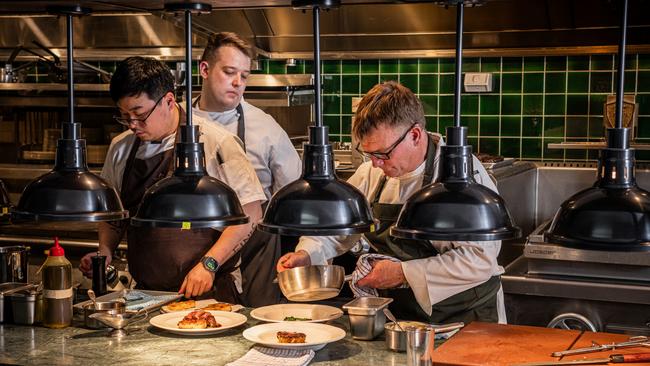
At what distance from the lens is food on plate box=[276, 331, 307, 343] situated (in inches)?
125

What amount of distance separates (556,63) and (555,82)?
0.42 ft

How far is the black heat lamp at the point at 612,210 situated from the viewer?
81.2 inches

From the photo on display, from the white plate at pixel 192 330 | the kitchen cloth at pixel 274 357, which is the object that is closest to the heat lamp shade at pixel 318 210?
the kitchen cloth at pixel 274 357

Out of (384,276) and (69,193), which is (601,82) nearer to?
(384,276)

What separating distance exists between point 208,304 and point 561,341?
1.42 metres

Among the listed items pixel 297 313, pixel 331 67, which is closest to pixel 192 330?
pixel 297 313

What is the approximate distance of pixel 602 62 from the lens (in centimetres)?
612

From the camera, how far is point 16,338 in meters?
3.42

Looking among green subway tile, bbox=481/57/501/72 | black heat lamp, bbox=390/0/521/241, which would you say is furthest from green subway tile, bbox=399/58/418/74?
black heat lamp, bbox=390/0/521/241

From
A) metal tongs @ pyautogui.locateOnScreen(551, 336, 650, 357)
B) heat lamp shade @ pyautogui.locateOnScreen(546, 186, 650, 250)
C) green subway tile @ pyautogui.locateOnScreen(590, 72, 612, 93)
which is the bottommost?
metal tongs @ pyautogui.locateOnScreen(551, 336, 650, 357)

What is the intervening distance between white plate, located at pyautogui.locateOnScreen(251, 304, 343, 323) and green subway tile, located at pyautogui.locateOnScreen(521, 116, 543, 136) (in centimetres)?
316

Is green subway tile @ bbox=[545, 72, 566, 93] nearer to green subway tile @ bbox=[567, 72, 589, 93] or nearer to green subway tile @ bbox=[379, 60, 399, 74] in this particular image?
green subway tile @ bbox=[567, 72, 589, 93]

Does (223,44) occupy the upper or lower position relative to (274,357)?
upper

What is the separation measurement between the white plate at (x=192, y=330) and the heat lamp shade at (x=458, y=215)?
138 cm
